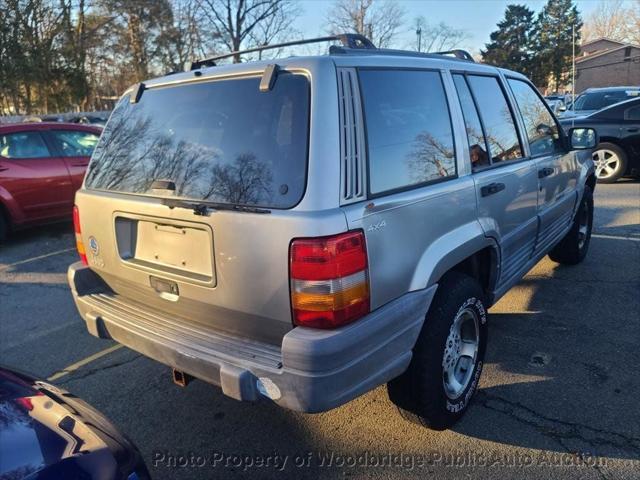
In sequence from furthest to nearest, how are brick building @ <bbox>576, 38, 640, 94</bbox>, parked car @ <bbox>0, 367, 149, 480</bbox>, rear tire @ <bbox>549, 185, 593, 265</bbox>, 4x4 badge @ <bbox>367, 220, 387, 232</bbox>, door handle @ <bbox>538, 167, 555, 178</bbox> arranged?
brick building @ <bbox>576, 38, 640, 94</bbox> < rear tire @ <bbox>549, 185, 593, 265</bbox> < door handle @ <bbox>538, 167, 555, 178</bbox> < 4x4 badge @ <bbox>367, 220, 387, 232</bbox> < parked car @ <bbox>0, 367, 149, 480</bbox>

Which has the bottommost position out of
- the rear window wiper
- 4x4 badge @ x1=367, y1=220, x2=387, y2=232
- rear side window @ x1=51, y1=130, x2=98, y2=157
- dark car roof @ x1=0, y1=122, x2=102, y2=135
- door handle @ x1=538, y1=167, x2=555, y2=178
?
door handle @ x1=538, y1=167, x2=555, y2=178

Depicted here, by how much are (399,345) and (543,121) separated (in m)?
2.83

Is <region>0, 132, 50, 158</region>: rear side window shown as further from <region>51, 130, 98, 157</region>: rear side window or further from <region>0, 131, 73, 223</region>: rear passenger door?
<region>51, 130, 98, 157</region>: rear side window

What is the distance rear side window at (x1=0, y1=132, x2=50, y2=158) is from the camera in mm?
6820

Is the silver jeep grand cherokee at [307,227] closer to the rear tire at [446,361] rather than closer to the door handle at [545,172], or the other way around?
the rear tire at [446,361]

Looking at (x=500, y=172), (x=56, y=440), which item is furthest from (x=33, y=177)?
(x=500, y=172)

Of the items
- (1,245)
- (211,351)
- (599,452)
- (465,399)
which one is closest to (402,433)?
(465,399)

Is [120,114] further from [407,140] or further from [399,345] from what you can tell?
[399,345]

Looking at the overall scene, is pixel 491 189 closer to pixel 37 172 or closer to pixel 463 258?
pixel 463 258

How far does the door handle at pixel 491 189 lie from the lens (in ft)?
9.43

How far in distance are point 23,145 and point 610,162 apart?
10.4m

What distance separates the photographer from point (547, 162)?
3.91 metres

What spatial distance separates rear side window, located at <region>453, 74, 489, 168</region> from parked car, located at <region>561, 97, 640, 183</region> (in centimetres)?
778

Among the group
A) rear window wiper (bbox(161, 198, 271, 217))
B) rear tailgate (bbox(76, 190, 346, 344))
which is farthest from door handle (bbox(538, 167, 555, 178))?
rear window wiper (bbox(161, 198, 271, 217))
